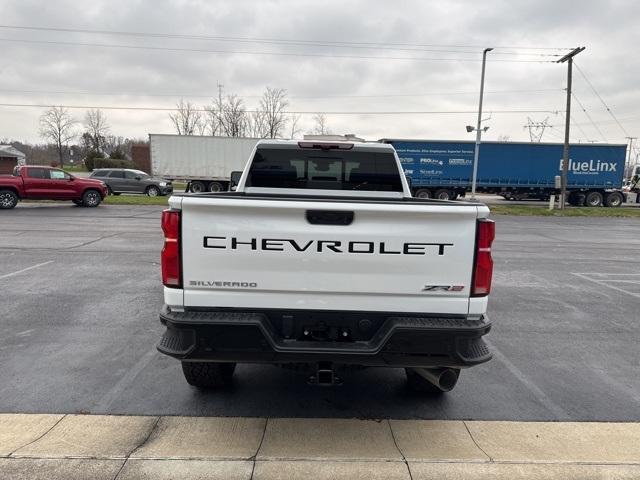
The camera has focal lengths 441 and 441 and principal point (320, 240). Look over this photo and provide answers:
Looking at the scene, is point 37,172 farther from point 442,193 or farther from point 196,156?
point 442,193

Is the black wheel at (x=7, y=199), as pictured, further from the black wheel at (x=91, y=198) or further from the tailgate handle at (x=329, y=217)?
the tailgate handle at (x=329, y=217)

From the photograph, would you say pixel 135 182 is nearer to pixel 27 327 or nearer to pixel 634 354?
pixel 27 327

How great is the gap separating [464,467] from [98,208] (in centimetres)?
2037

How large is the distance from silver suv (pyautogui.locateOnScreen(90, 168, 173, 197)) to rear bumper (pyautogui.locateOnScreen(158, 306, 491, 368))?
2541 centimetres

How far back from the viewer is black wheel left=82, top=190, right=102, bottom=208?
20125mm

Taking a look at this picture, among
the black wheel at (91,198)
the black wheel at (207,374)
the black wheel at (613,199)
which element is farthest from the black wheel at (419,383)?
the black wheel at (613,199)

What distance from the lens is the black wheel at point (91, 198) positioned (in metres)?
20.1

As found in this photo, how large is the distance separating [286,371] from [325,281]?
5.94 ft

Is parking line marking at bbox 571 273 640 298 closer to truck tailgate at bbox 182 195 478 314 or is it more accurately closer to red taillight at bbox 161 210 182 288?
truck tailgate at bbox 182 195 478 314

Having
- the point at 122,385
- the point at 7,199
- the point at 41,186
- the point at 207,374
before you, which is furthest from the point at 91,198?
the point at 207,374

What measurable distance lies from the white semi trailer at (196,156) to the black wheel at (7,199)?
10598mm

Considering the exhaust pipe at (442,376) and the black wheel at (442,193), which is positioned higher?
the black wheel at (442,193)

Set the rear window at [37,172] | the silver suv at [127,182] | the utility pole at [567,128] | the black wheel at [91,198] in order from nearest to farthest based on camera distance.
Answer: the rear window at [37,172]
the black wheel at [91,198]
the utility pole at [567,128]
the silver suv at [127,182]

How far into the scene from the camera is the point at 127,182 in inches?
1027
